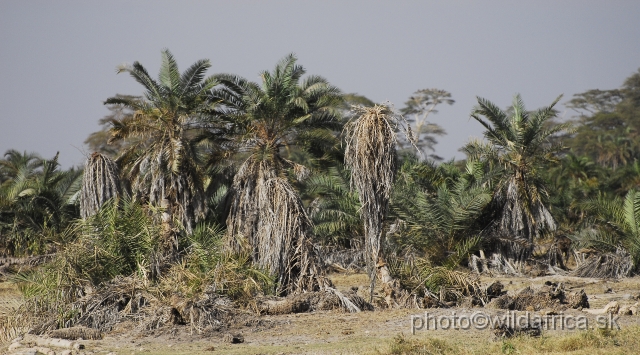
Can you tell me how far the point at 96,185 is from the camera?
1730cm

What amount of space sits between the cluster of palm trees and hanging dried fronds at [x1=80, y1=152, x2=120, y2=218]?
0.03 meters

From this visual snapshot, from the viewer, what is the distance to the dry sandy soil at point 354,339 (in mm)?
10805

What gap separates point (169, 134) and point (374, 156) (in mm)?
7488

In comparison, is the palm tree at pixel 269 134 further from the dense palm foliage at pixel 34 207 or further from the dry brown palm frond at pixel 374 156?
the dense palm foliage at pixel 34 207

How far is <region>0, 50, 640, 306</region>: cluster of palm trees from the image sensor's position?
627 inches

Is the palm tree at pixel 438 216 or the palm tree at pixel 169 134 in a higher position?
the palm tree at pixel 169 134

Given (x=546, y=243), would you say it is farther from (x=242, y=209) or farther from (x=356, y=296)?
(x=356, y=296)

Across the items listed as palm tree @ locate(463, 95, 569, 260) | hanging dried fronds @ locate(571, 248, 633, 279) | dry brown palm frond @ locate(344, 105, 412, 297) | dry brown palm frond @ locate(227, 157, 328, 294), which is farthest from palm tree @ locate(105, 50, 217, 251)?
hanging dried fronds @ locate(571, 248, 633, 279)

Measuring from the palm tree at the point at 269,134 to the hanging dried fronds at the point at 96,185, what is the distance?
8.80 feet

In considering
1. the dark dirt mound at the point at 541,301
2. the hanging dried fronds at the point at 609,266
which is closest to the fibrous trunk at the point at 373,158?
the dark dirt mound at the point at 541,301

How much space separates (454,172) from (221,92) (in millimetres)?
8516

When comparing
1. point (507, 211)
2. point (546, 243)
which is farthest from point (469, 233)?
point (546, 243)

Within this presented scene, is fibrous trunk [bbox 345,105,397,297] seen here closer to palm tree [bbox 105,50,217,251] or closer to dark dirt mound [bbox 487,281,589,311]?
dark dirt mound [bbox 487,281,589,311]

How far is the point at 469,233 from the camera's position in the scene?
75.9 feet
